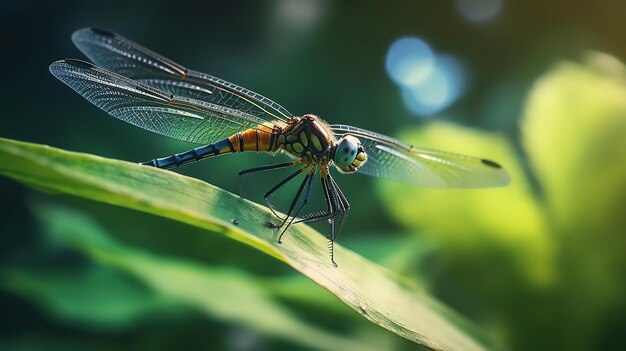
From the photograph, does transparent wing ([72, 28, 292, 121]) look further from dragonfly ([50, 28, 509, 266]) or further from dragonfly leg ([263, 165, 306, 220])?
dragonfly leg ([263, 165, 306, 220])

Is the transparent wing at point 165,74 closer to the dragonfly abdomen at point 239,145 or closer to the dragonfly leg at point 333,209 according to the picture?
the dragonfly abdomen at point 239,145

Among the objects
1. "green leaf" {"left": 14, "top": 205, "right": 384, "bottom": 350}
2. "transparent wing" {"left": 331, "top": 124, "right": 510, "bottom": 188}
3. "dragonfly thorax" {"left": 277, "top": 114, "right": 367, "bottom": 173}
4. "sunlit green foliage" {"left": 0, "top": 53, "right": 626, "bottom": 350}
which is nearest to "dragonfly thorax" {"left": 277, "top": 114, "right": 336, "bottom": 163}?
"dragonfly thorax" {"left": 277, "top": 114, "right": 367, "bottom": 173}

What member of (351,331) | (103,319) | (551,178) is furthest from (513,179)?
(103,319)

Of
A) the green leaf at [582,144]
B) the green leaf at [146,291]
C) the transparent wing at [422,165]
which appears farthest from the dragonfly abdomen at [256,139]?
the green leaf at [582,144]

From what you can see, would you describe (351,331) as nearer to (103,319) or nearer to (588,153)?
(103,319)

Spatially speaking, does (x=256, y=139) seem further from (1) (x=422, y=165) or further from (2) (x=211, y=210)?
(2) (x=211, y=210)

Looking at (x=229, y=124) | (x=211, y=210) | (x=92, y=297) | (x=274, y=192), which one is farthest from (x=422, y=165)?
(x=211, y=210)
